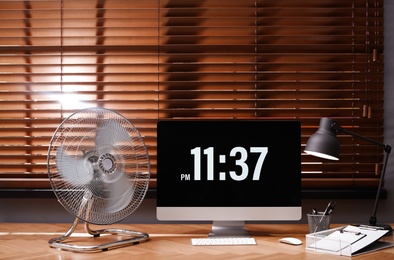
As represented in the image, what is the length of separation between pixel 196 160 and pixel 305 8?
0.99 m

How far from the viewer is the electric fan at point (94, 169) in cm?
212

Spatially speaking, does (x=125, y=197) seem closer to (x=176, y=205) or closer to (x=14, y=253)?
(x=176, y=205)

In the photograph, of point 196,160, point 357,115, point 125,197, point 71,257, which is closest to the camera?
point 71,257

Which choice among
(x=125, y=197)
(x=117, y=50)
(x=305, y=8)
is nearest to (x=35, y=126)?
(x=117, y=50)

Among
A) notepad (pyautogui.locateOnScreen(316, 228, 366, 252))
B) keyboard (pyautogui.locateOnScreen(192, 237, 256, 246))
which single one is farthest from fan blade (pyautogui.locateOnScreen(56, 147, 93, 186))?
notepad (pyautogui.locateOnScreen(316, 228, 366, 252))

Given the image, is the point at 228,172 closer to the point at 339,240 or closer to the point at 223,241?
the point at 223,241

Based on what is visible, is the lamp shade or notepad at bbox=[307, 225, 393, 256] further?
the lamp shade

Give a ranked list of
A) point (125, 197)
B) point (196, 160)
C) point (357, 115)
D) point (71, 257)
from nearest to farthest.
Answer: point (71, 257) < point (125, 197) < point (196, 160) < point (357, 115)

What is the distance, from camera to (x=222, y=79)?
2746 millimetres

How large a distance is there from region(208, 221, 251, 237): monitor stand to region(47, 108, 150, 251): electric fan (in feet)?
1.05

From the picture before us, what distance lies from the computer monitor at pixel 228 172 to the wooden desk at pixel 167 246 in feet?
0.40

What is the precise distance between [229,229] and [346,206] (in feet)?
2.42

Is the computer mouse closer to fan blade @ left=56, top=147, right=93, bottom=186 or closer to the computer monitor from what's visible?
the computer monitor

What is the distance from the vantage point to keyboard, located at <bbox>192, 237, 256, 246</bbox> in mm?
2199
